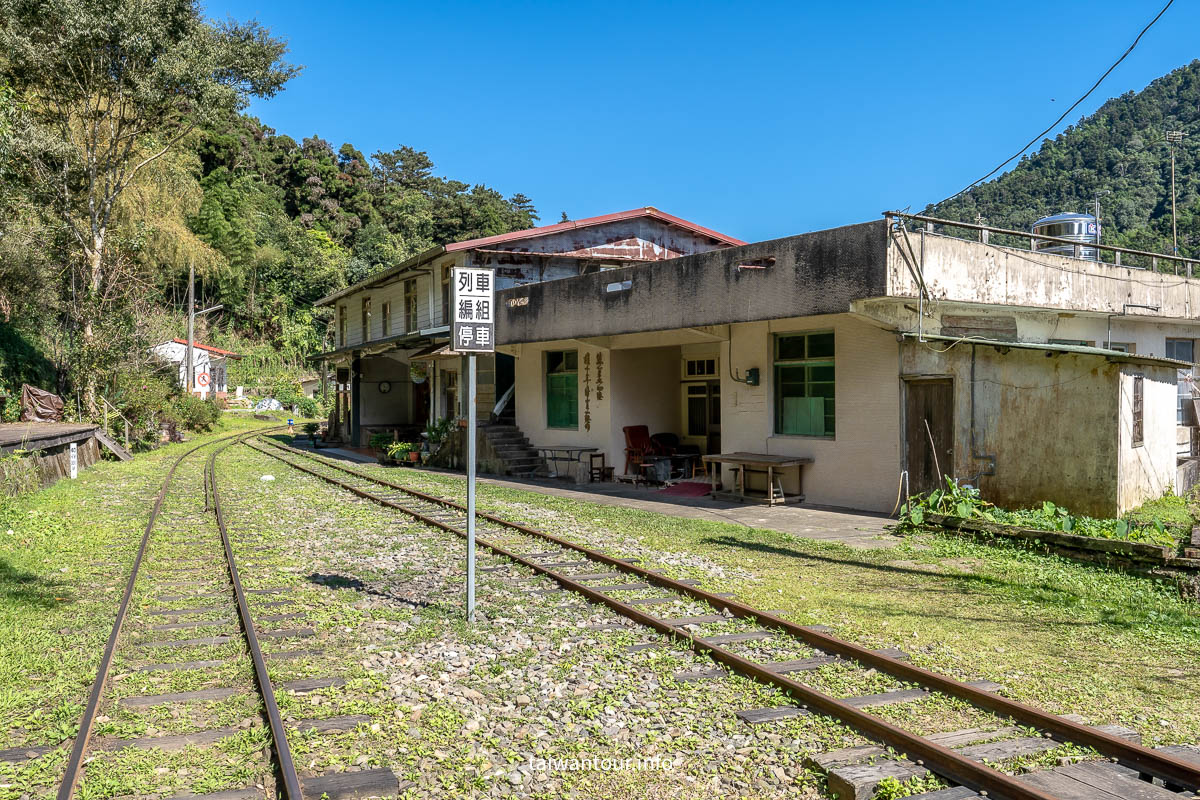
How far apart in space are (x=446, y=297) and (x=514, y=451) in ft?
20.3

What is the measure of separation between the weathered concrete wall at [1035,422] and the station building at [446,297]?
402 inches

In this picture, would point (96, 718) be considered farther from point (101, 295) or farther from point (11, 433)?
point (101, 295)

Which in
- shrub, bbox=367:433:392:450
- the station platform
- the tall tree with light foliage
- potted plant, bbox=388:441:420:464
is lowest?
potted plant, bbox=388:441:420:464

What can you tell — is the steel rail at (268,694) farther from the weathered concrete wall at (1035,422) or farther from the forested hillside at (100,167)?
the weathered concrete wall at (1035,422)

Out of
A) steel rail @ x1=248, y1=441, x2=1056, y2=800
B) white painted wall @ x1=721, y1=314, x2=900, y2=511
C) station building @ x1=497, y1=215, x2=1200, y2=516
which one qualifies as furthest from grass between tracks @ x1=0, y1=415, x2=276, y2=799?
white painted wall @ x1=721, y1=314, x2=900, y2=511

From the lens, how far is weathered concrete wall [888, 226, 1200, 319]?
12.1m

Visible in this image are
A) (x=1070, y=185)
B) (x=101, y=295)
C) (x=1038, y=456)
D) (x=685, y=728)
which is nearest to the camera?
(x=685, y=728)

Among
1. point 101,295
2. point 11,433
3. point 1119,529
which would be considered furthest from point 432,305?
point 1119,529

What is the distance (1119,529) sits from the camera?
953 cm

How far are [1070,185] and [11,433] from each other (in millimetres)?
53329

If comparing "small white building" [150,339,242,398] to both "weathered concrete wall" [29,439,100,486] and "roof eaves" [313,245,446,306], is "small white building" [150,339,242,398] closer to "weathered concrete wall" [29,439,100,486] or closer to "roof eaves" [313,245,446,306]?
"roof eaves" [313,245,446,306]

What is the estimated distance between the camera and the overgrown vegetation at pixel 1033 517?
9.54m

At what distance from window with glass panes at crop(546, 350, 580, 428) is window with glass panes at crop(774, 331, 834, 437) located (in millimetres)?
6549

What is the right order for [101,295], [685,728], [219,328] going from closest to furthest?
[685,728] < [101,295] < [219,328]
